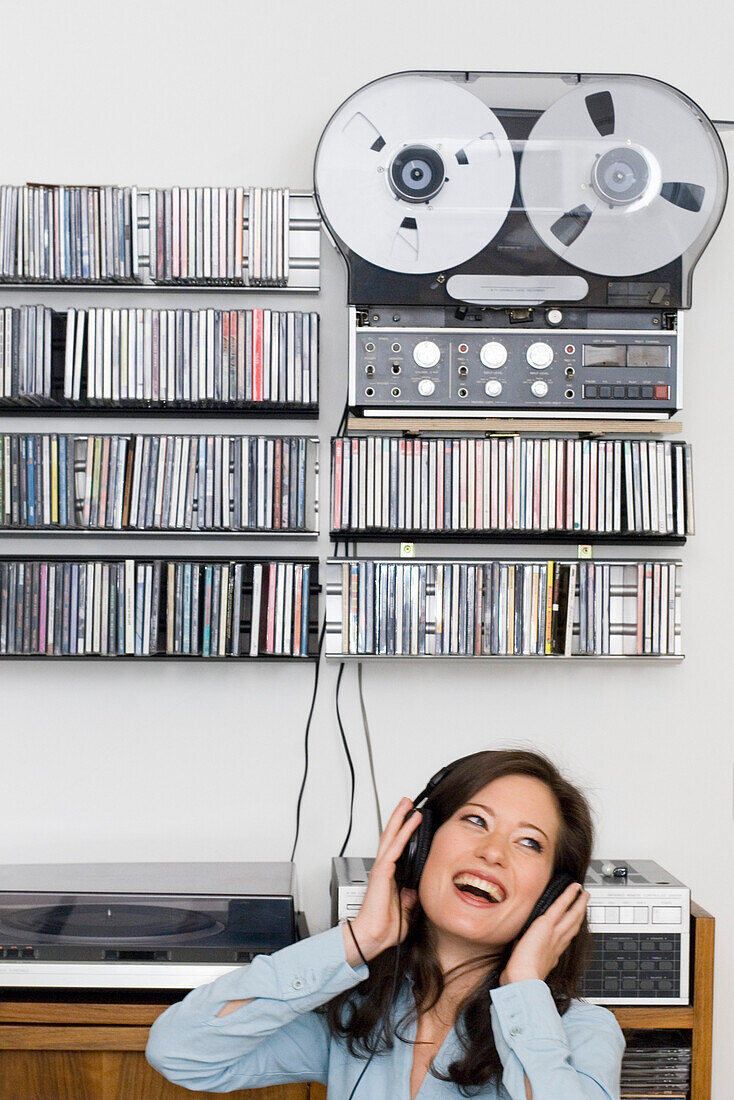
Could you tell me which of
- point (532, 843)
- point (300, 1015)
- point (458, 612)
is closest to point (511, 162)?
point (458, 612)

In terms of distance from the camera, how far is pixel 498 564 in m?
2.27

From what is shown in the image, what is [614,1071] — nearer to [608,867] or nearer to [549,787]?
[549,787]

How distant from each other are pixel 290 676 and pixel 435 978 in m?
1.13

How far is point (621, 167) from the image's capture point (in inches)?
85.4

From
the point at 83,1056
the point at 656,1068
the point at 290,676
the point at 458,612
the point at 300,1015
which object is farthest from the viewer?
the point at 290,676

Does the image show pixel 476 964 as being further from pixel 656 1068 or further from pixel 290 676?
pixel 290 676

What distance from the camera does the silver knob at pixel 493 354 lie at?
223 centimetres

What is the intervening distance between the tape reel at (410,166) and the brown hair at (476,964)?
1.20m

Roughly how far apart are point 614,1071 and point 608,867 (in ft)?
2.69

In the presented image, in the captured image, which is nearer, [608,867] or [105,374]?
[608,867]

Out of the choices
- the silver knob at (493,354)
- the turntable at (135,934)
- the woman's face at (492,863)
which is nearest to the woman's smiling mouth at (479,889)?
the woman's face at (492,863)

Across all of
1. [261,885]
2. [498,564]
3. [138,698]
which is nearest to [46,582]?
[138,698]

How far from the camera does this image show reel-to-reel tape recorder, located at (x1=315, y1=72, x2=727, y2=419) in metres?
2.17

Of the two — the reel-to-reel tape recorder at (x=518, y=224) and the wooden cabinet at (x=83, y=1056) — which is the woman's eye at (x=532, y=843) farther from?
the reel-to-reel tape recorder at (x=518, y=224)
